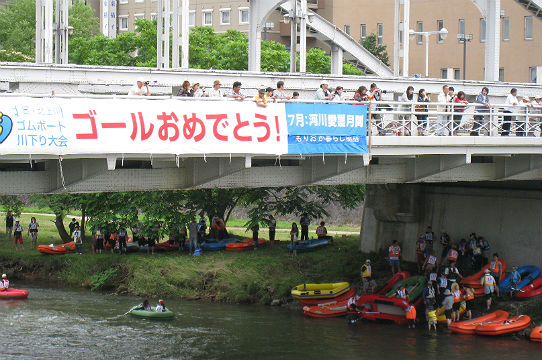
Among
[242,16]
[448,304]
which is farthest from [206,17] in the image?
[448,304]

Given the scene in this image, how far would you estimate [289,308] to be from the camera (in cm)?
3759

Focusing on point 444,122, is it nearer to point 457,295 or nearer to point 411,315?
point 457,295

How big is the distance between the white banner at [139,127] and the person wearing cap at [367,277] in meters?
14.1

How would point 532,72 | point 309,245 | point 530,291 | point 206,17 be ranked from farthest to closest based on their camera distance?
point 206,17 → point 532,72 → point 309,245 → point 530,291

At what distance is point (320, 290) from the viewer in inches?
1457

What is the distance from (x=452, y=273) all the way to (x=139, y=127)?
617 inches

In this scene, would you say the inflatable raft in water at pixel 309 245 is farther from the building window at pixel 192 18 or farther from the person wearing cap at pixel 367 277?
the building window at pixel 192 18

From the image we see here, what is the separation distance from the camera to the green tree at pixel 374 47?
72.3 m

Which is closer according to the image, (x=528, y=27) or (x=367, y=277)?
(x=367, y=277)

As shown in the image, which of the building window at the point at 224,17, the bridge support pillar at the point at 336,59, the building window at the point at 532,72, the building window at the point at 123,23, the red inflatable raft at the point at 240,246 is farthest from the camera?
the building window at the point at 123,23

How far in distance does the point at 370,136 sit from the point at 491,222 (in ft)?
40.3

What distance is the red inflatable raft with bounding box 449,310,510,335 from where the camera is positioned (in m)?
31.9

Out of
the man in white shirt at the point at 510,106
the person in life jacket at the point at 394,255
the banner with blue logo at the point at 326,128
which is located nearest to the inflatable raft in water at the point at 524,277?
the person in life jacket at the point at 394,255

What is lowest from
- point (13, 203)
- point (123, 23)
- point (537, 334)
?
point (537, 334)
